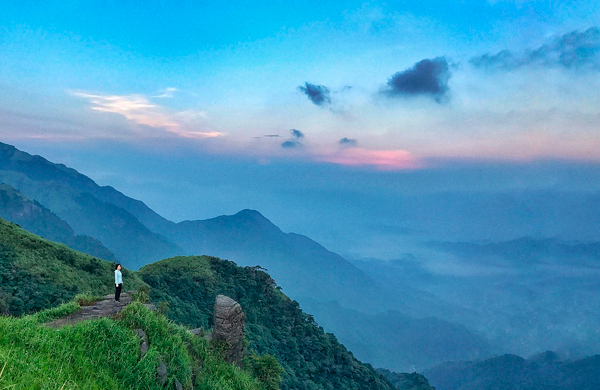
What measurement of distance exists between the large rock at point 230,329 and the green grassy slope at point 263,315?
685 inches

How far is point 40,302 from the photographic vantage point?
1076 inches

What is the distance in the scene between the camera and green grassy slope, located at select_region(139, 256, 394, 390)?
41.8 m

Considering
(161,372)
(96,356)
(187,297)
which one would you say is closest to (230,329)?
(161,372)

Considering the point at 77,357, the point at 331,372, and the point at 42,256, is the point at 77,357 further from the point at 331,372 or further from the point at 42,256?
the point at 331,372

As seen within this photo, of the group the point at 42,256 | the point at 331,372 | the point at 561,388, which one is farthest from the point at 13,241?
the point at 561,388

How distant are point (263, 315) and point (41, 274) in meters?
30.6

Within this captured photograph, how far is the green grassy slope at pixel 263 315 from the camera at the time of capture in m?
41.8

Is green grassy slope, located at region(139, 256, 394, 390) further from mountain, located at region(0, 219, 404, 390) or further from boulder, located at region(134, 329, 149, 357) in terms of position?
boulder, located at region(134, 329, 149, 357)

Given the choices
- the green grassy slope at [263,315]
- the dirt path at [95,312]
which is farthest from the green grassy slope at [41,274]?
the dirt path at [95,312]

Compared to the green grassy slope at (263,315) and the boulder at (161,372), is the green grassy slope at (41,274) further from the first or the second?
the boulder at (161,372)

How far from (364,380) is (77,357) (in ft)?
162

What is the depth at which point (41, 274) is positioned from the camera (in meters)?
31.2

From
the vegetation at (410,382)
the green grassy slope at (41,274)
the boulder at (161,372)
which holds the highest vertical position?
the boulder at (161,372)

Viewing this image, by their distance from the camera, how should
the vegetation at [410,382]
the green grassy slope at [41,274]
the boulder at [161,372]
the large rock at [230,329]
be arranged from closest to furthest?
the boulder at [161,372] → the large rock at [230,329] → the green grassy slope at [41,274] → the vegetation at [410,382]
